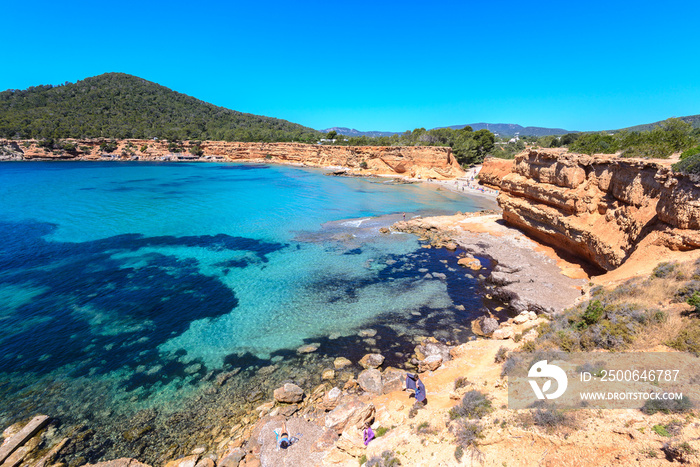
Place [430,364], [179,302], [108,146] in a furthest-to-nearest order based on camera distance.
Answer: [108,146]
[179,302]
[430,364]

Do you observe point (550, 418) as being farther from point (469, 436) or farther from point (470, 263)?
point (470, 263)

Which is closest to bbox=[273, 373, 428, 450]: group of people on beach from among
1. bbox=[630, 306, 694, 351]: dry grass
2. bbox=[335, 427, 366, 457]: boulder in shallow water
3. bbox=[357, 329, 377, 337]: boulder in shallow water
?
bbox=[335, 427, 366, 457]: boulder in shallow water

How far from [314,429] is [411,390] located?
10.9 feet

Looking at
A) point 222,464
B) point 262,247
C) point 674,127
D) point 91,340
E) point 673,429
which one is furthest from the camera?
point 262,247

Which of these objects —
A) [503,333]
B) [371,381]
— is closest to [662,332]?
[503,333]

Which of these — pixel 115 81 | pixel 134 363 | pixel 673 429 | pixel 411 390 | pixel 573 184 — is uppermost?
pixel 115 81

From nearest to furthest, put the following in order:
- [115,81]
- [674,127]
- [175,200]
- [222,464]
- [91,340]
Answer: [222,464] → [91,340] → [674,127] → [175,200] → [115,81]

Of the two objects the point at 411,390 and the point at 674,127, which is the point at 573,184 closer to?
the point at 674,127

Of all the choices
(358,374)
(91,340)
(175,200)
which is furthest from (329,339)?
(175,200)

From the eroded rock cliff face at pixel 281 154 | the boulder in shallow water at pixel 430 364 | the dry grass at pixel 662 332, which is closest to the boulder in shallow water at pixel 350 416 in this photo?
the boulder in shallow water at pixel 430 364

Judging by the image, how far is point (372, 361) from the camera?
39.6 feet

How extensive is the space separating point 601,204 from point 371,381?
17.2 metres

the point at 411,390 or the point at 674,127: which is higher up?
the point at 674,127

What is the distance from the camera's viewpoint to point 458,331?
14.2 metres
